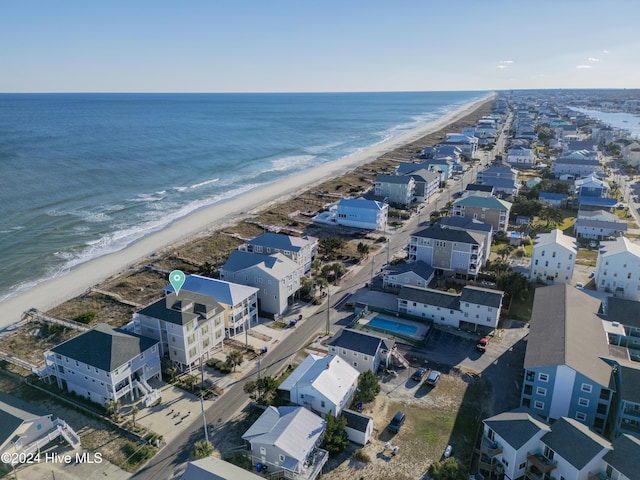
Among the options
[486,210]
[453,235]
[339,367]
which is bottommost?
[339,367]

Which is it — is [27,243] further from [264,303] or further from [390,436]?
[390,436]

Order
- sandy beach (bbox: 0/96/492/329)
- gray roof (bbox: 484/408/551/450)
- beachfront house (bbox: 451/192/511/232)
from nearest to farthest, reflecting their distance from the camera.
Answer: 1. gray roof (bbox: 484/408/551/450)
2. sandy beach (bbox: 0/96/492/329)
3. beachfront house (bbox: 451/192/511/232)

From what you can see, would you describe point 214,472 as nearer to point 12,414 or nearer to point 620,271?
point 12,414

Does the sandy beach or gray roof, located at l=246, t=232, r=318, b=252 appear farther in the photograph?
gray roof, located at l=246, t=232, r=318, b=252

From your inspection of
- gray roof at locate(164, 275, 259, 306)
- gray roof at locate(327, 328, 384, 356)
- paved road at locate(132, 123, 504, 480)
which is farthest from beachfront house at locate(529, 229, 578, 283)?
gray roof at locate(164, 275, 259, 306)

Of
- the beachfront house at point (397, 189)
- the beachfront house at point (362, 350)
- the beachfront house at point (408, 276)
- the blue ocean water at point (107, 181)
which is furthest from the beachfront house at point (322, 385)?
the beachfront house at point (397, 189)

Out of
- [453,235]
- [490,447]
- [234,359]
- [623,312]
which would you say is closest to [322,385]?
[234,359]

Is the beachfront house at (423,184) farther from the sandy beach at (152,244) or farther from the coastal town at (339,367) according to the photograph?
the sandy beach at (152,244)

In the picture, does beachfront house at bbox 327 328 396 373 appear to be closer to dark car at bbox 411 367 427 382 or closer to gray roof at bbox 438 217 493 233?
dark car at bbox 411 367 427 382
